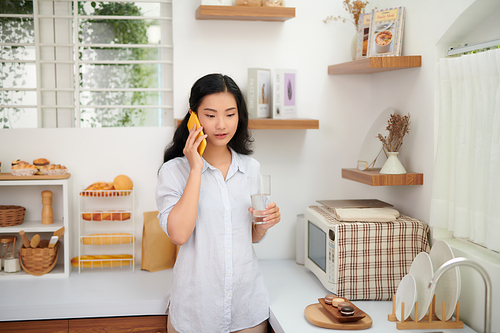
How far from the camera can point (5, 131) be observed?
2.34 meters

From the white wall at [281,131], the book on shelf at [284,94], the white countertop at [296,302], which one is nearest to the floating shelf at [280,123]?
the book on shelf at [284,94]

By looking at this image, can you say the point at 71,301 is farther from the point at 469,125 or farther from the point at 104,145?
the point at 469,125

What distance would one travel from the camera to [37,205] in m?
2.39

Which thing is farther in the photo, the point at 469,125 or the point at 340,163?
the point at 340,163

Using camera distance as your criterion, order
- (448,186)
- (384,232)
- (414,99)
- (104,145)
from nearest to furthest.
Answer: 1. (448,186)
2. (384,232)
3. (414,99)
4. (104,145)

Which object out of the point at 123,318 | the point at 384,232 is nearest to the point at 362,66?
the point at 384,232

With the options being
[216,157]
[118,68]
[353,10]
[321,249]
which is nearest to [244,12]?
[353,10]

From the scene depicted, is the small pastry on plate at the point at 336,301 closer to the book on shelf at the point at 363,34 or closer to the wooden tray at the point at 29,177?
the book on shelf at the point at 363,34

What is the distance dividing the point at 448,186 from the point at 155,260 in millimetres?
1474

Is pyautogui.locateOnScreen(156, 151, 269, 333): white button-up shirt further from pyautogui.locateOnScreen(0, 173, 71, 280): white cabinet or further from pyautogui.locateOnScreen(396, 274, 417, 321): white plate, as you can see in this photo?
pyautogui.locateOnScreen(0, 173, 71, 280): white cabinet

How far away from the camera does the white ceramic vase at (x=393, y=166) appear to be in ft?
6.41

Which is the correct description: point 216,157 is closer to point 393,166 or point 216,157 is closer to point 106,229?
point 393,166

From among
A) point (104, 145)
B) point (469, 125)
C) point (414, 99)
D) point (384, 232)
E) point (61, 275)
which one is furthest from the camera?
point (104, 145)

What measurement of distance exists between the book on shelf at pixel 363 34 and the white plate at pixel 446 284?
1.01m
